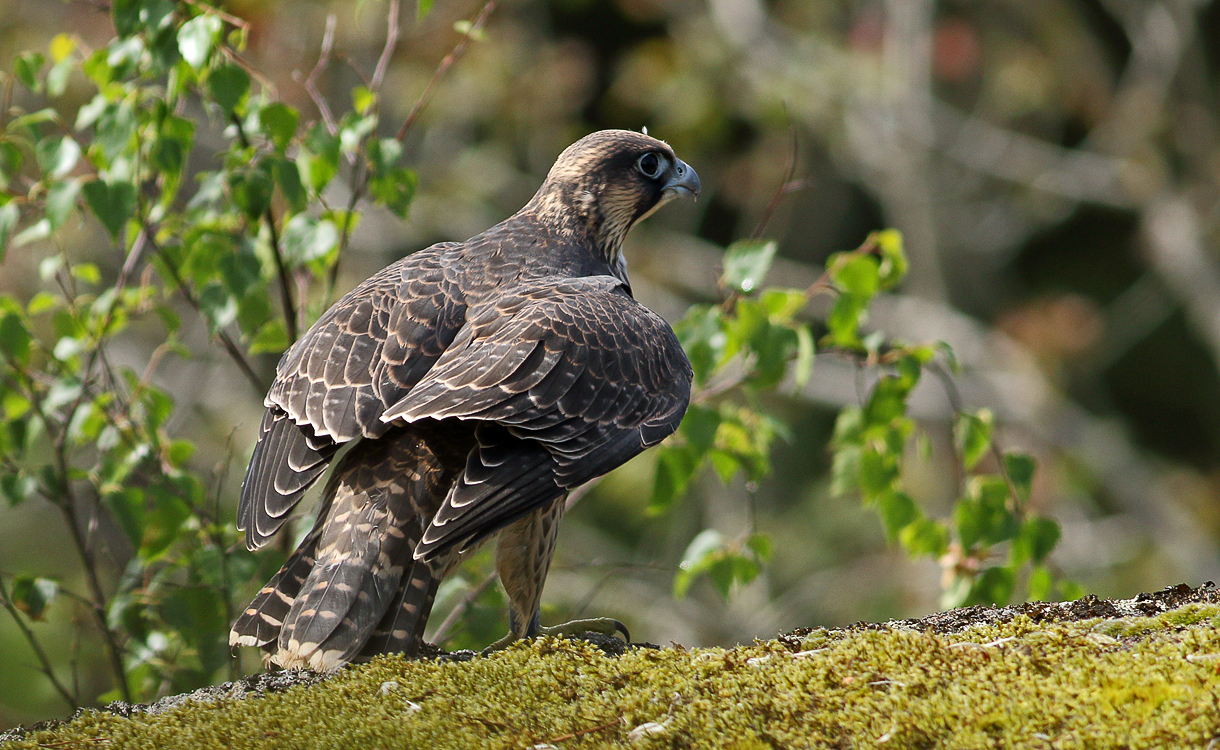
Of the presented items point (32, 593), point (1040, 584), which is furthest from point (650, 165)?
point (32, 593)

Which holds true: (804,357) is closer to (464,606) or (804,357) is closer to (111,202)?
(464,606)

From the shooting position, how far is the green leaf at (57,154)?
3.53 m

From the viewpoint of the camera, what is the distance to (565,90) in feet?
35.0

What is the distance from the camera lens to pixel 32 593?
3.78 meters

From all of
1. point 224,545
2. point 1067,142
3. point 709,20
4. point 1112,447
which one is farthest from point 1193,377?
point 224,545

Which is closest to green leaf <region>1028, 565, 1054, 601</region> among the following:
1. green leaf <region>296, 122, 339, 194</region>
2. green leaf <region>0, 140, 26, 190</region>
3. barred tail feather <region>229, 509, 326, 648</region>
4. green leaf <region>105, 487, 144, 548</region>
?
barred tail feather <region>229, 509, 326, 648</region>

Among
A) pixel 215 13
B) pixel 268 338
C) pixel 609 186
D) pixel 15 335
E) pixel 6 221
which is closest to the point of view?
pixel 215 13

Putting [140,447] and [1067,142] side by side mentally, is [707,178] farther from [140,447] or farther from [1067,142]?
[140,447]

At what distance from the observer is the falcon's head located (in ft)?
14.6

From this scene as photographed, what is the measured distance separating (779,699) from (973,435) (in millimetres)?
2158

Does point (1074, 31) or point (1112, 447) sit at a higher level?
point (1074, 31)

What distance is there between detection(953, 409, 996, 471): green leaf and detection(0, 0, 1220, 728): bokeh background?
5.48 m

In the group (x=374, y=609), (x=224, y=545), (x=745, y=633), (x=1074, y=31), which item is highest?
(x=1074, y=31)

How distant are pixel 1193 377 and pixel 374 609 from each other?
1351 cm
